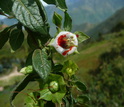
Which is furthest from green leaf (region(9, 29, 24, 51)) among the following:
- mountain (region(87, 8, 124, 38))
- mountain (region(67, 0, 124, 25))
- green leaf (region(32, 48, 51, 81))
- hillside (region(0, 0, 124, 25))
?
mountain (region(67, 0, 124, 25))

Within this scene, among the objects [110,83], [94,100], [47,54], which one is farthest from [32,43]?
[110,83]

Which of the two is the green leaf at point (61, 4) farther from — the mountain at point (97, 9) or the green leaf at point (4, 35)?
the mountain at point (97, 9)

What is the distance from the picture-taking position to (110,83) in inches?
219

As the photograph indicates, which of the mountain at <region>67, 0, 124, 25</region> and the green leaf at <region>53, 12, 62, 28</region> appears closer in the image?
the green leaf at <region>53, 12, 62, 28</region>

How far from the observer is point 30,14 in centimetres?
47

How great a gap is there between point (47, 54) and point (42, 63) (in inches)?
2.1

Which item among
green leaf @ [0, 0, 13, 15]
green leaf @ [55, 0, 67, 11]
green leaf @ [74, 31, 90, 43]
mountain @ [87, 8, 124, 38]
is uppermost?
green leaf @ [0, 0, 13, 15]

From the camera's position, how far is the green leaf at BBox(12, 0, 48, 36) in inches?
18.3

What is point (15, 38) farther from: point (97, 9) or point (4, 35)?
point (97, 9)

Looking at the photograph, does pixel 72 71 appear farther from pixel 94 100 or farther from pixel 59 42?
pixel 94 100

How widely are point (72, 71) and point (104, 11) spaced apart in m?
93.5

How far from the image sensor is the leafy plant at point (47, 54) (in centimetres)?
48

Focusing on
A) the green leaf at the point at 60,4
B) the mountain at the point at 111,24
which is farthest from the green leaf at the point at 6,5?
the mountain at the point at 111,24

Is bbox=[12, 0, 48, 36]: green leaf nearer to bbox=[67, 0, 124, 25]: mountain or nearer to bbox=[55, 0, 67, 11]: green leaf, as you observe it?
bbox=[55, 0, 67, 11]: green leaf
